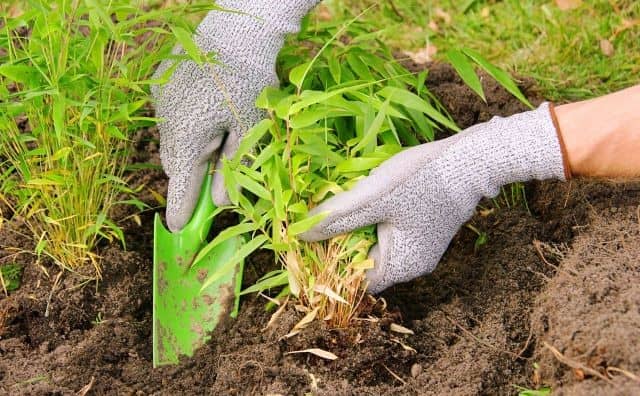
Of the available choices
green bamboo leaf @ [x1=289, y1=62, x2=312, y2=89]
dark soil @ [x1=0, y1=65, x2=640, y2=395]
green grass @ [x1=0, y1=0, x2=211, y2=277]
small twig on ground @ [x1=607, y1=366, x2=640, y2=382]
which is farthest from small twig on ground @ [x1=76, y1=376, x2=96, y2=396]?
small twig on ground @ [x1=607, y1=366, x2=640, y2=382]

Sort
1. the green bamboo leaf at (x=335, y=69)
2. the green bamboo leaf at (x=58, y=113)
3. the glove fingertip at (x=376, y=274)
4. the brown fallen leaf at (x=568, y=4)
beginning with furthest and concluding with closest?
1. the brown fallen leaf at (x=568, y=4)
2. the green bamboo leaf at (x=335, y=69)
3. the glove fingertip at (x=376, y=274)
4. the green bamboo leaf at (x=58, y=113)

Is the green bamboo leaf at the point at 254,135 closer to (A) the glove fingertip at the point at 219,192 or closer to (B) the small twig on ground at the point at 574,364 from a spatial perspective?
(A) the glove fingertip at the point at 219,192

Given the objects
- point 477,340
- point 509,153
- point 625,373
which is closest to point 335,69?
point 509,153

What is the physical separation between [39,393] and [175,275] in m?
0.41

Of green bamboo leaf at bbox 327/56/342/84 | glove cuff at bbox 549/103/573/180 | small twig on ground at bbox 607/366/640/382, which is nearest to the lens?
small twig on ground at bbox 607/366/640/382

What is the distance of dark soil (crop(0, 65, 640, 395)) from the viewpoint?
162cm

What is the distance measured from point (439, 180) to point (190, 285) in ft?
2.17

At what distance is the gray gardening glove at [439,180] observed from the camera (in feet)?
5.63

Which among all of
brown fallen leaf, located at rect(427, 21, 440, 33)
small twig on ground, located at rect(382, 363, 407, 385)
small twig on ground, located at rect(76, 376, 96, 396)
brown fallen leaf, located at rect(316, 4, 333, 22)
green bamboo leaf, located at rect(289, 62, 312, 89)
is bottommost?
small twig on ground, located at rect(382, 363, 407, 385)

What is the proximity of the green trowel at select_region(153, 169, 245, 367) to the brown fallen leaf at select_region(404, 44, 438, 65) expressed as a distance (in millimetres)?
1113

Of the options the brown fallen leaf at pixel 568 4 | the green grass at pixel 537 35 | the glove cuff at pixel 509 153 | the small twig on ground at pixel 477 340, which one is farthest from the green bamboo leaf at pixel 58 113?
the brown fallen leaf at pixel 568 4

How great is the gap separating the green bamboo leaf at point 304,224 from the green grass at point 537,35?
1.07 metres

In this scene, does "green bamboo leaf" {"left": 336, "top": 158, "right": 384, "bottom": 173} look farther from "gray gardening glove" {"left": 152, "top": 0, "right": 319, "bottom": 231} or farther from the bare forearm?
the bare forearm

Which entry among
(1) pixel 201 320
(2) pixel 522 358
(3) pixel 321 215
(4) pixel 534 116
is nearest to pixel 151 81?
(3) pixel 321 215
